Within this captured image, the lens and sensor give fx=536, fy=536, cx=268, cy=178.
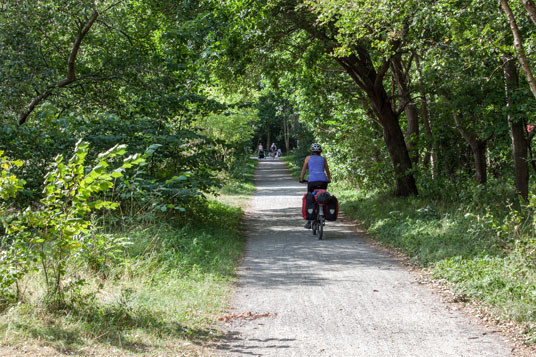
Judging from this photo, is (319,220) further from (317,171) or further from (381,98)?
(381,98)

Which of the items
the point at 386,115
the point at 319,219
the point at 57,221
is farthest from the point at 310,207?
the point at 57,221

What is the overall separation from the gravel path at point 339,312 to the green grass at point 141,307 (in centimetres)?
36

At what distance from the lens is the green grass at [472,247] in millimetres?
6117

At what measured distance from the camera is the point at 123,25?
14031 mm

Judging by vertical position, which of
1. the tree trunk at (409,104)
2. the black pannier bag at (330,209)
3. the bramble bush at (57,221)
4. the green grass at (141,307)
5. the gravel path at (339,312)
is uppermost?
the tree trunk at (409,104)

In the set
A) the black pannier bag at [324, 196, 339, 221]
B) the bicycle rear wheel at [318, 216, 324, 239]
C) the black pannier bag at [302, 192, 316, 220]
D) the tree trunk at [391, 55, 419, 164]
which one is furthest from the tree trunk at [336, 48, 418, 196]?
Answer: the bicycle rear wheel at [318, 216, 324, 239]

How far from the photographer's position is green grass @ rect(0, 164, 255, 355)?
472cm

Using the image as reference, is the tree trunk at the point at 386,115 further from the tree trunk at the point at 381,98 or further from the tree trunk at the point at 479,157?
the tree trunk at the point at 479,157

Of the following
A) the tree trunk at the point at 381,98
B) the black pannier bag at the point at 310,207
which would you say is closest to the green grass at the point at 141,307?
the black pannier bag at the point at 310,207

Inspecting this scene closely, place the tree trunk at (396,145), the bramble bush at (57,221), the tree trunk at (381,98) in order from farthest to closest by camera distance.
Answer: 1. the tree trunk at (396,145)
2. the tree trunk at (381,98)
3. the bramble bush at (57,221)

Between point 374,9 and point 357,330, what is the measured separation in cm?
612

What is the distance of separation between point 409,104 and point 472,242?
354 inches

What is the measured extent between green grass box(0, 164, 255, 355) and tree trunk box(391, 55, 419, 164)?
8.36 m

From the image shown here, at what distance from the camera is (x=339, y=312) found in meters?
6.21
